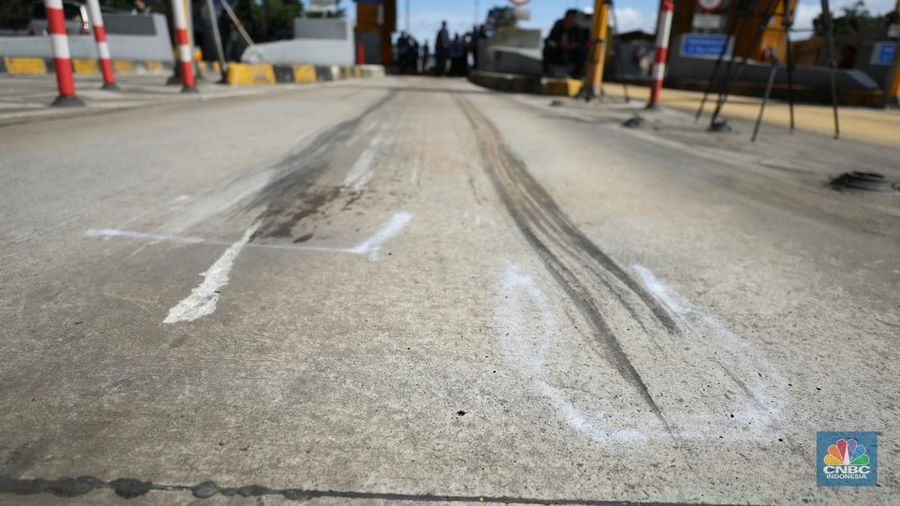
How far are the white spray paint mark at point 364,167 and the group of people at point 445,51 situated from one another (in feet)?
90.4

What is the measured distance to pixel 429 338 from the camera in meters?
1.77

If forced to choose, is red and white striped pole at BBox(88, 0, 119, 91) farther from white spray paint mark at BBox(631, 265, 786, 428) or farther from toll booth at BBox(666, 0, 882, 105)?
toll booth at BBox(666, 0, 882, 105)

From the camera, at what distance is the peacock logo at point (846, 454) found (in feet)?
4.28

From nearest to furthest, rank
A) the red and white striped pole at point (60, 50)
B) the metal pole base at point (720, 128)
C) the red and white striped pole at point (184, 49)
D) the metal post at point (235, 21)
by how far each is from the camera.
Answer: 1. the red and white striped pole at point (60, 50)
2. the metal pole base at point (720, 128)
3. the red and white striped pole at point (184, 49)
4. the metal post at point (235, 21)

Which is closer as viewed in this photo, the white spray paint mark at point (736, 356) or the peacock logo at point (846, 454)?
the peacock logo at point (846, 454)

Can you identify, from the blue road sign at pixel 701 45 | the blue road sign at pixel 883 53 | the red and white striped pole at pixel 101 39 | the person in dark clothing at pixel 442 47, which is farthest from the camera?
the person in dark clothing at pixel 442 47

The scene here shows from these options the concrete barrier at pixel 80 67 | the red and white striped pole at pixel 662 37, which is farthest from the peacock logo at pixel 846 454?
the concrete barrier at pixel 80 67

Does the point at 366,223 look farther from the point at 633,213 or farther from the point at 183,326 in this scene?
the point at 633,213

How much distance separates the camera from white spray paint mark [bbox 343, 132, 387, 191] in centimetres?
372

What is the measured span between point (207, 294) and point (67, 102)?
285 inches

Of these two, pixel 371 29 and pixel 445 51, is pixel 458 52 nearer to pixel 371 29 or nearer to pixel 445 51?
pixel 445 51

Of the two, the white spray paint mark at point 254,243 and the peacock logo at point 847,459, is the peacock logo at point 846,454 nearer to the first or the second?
the peacock logo at point 847,459

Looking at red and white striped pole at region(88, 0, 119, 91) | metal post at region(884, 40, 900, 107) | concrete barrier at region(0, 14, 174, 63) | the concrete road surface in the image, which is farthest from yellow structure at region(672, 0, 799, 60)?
concrete barrier at region(0, 14, 174, 63)

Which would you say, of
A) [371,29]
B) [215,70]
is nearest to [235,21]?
[215,70]
